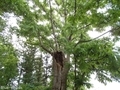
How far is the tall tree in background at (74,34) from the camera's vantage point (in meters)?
4.12

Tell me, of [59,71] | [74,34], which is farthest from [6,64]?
[74,34]

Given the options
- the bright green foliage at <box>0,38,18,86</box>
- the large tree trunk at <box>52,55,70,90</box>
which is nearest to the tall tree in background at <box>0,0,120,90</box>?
the large tree trunk at <box>52,55,70,90</box>

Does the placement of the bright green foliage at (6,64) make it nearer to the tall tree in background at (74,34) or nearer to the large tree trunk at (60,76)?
the tall tree in background at (74,34)

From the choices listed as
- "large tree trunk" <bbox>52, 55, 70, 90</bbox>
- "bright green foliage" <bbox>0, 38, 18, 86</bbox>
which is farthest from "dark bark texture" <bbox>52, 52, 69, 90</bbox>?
"bright green foliage" <bbox>0, 38, 18, 86</bbox>

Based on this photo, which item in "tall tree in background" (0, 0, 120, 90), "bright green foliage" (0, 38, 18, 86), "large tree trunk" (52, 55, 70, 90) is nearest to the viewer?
"tall tree in background" (0, 0, 120, 90)

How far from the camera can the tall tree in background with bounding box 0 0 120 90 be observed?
4.12 metres

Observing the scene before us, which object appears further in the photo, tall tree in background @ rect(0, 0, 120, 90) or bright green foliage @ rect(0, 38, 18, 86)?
bright green foliage @ rect(0, 38, 18, 86)

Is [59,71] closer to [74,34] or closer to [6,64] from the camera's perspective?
[74,34]

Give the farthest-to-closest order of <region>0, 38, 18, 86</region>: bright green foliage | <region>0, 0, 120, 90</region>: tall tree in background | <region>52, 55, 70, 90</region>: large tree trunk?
<region>0, 38, 18, 86</region>: bright green foliage < <region>52, 55, 70, 90</region>: large tree trunk < <region>0, 0, 120, 90</region>: tall tree in background

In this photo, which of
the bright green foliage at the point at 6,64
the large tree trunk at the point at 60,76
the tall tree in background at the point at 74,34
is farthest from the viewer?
the bright green foliage at the point at 6,64

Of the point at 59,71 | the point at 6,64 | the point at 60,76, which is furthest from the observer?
the point at 6,64

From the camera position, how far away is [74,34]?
8562mm

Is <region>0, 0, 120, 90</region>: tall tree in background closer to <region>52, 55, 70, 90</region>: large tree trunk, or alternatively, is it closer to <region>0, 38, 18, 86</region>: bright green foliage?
→ <region>52, 55, 70, 90</region>: large tree trunk

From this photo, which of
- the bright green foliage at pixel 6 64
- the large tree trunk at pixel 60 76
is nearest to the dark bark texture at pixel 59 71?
the large tree trunk at pixel 60 76
